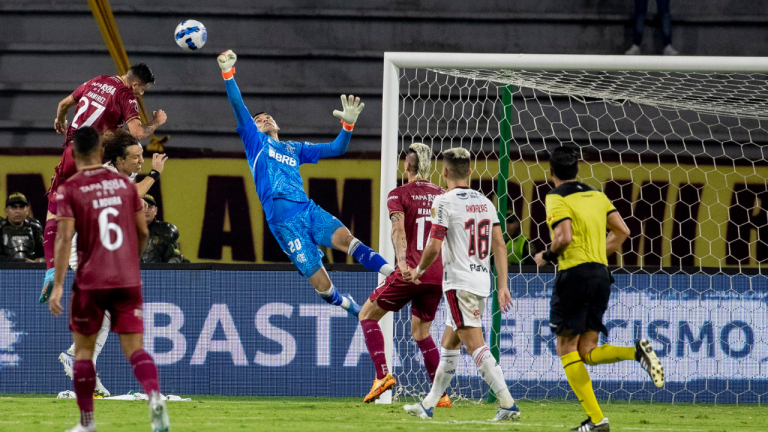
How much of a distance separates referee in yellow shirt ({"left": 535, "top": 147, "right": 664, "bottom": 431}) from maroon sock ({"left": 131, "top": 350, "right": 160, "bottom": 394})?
243 cm

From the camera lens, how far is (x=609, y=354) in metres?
6.11

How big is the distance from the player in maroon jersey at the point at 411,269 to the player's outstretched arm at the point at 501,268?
1103 mm

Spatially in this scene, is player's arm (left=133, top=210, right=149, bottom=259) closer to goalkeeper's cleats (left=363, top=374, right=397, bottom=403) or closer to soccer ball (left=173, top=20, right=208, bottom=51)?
goalkeeper's cleats (left=363, top=374, right=397, bottom=403)

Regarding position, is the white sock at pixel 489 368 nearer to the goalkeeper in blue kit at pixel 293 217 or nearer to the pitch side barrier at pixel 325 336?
the goalkeeper in blue kit at pixel 293 217

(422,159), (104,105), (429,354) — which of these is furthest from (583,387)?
(104,105)

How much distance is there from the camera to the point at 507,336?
9797mm

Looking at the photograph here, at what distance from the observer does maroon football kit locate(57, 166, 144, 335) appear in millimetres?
5281

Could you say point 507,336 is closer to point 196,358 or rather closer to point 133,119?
point 196,358

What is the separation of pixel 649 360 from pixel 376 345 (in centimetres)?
276

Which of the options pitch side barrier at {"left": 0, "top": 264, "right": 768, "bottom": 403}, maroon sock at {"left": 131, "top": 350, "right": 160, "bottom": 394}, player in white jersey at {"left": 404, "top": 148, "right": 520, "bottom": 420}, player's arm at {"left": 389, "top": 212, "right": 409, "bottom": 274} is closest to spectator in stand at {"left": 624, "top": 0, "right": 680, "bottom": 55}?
Answer: pitch side barrier at {"left": 0, "top": 264, "right": 768, "bottom": 403}

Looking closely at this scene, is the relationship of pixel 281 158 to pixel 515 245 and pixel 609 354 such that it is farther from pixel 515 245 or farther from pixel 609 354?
pixel 609 354

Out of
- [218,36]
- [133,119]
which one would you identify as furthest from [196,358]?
[218,36]

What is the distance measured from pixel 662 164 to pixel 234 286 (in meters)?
6.07

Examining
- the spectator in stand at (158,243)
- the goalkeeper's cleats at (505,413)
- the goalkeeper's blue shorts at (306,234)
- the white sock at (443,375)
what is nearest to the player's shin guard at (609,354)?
the goalkeeper's cleats at (505,413)
